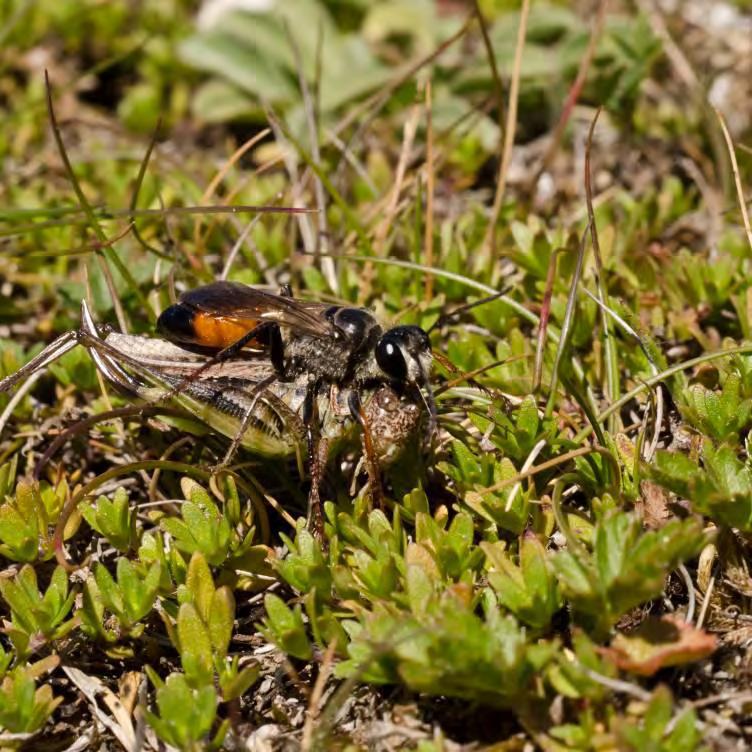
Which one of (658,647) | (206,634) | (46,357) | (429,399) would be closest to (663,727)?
(658,647)

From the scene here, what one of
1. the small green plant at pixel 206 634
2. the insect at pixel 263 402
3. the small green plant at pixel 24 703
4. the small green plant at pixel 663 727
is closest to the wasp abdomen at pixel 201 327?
the insect at pixel 263 402

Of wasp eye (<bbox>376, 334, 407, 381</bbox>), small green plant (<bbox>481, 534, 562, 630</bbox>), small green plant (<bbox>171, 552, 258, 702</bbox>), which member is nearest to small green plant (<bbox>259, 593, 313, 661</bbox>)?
small green plant (<bbox>171, 552, 258, 702</bbox>)

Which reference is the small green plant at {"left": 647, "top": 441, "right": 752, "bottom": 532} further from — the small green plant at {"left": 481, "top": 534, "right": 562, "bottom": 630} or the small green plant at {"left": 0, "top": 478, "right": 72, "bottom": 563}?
the small green plant at {"left": 0, "top": 478, "right": 72, "bottom": 563}

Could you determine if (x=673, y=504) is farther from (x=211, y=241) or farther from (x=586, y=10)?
(x=586, y=10)

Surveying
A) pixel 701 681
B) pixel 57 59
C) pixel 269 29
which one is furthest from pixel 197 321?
pixel 57 59

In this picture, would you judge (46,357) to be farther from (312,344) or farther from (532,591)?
(532,591)
